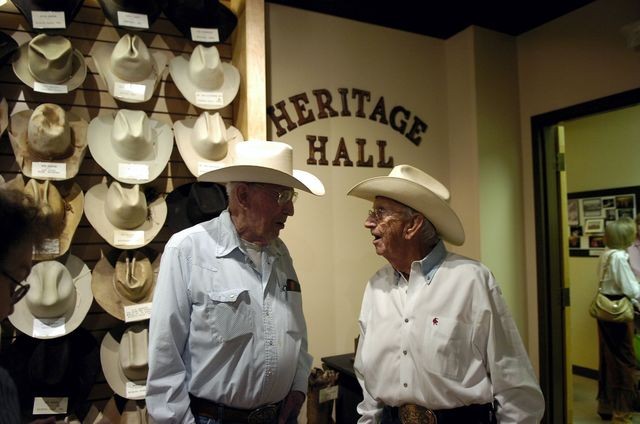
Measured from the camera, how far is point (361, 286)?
3.58 meters

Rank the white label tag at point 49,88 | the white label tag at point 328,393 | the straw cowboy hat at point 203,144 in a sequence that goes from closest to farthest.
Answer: the white label tag at point 49,88
the straw cowboy hat at point 203,144
the white label tag at point 328,393

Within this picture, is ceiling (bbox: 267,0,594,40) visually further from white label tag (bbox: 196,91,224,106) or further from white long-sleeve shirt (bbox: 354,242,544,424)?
white long-sleeve shirt (bbox: 354,242,544,424)

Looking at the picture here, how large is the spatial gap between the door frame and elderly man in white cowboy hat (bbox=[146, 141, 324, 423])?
2.38 metres

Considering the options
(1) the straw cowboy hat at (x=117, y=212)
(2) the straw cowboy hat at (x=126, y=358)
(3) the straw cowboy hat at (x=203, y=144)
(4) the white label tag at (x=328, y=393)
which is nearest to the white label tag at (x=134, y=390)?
(2) the straw cowboy hat at (x=126, y=358)

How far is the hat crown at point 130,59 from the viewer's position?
2568 millimetres

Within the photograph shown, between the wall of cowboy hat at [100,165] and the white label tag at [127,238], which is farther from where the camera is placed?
the white label tag at [127,238]

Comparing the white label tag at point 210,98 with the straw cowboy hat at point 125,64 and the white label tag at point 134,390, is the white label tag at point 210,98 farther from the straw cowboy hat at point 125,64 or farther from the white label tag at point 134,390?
the white label tag at point 134,390

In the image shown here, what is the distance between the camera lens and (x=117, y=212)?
99.0 inches

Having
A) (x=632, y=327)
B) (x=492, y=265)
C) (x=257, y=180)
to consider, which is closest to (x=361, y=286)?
(x=492, y=265)

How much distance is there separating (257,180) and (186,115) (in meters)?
1.26

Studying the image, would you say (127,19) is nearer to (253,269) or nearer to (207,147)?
(207,147)

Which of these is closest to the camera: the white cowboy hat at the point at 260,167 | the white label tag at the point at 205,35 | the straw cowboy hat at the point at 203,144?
the white cowboy hat at the point at 260,167

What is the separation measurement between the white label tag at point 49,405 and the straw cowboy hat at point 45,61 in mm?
1536

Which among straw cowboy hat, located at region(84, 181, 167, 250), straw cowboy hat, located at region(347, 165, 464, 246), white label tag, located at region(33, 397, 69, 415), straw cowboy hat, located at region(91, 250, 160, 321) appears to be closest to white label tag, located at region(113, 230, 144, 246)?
straw cowboy hat, located at region(84, 181, 167, 250)
